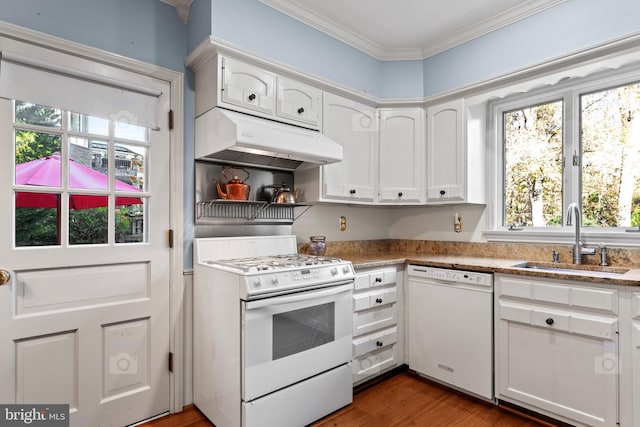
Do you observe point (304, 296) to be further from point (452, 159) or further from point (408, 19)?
point (408, 19)

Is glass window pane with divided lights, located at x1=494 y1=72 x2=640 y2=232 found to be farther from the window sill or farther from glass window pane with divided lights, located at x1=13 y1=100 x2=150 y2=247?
glass window pane with divided lights, located at x1=13 y1=100 x2=150 y2=247

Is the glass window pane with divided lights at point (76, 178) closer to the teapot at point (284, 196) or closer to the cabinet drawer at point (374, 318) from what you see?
the teapot at point (284, 196)

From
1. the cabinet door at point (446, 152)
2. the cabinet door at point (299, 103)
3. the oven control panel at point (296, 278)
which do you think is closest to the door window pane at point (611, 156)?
the cabinet door at point (446, 152)

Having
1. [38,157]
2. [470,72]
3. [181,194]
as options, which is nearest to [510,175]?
[470,72]

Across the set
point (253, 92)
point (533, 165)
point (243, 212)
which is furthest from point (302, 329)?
point (533, 165)

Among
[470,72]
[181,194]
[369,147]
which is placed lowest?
[181,194]

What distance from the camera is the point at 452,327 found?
8.14ft

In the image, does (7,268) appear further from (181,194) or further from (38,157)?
(181,194)

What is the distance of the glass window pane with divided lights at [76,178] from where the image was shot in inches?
70.6

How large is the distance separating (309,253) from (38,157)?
5.99 feet

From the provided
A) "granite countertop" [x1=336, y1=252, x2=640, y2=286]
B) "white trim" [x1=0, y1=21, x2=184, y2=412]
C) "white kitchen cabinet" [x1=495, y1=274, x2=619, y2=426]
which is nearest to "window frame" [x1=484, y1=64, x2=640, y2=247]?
"granite countertop" [x1=336, y1=252, x2=640, y2=286]

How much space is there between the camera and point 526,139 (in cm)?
287

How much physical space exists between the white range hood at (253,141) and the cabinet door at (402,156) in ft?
2.42

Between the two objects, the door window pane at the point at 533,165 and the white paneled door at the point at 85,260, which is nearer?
the white paneled door at the point at 85,260
